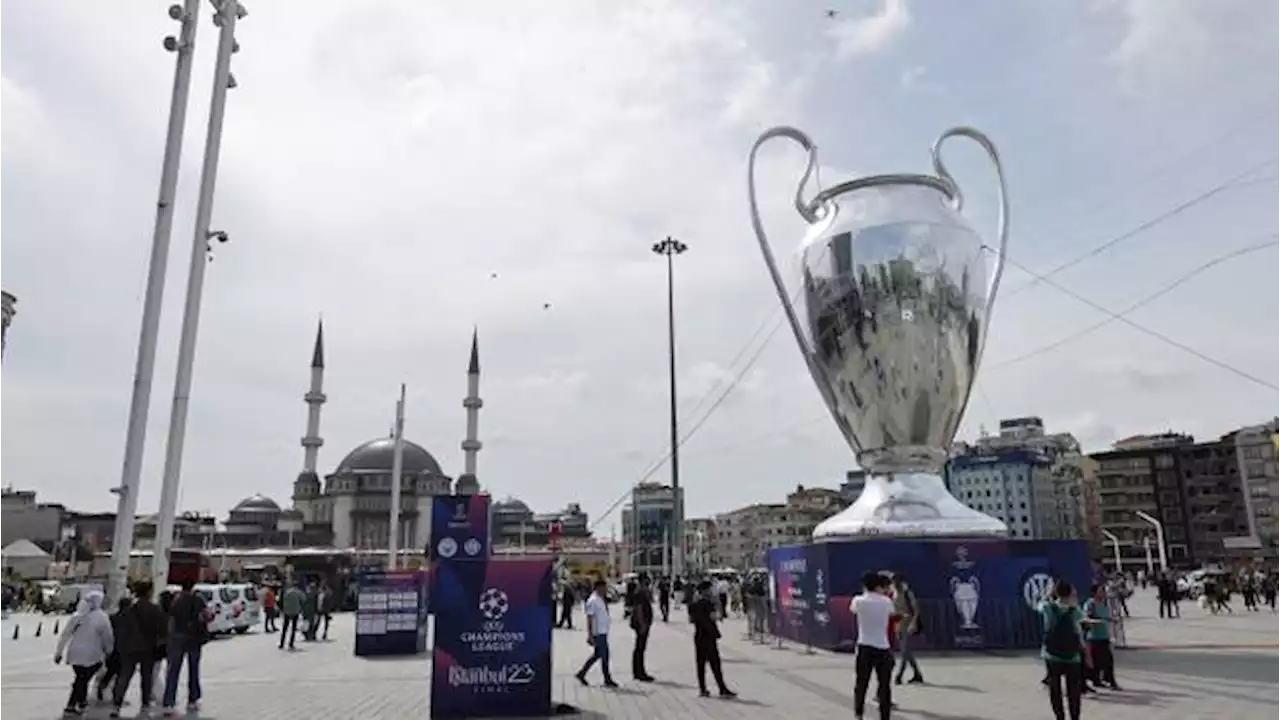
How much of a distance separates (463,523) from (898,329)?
8.74 meters

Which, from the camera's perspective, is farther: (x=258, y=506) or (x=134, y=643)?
(x=258, y=506)

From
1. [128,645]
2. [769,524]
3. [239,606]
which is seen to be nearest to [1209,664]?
[128,645]

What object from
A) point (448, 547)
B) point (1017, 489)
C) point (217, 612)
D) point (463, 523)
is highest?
point (1017, 489)

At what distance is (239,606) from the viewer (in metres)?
27.7

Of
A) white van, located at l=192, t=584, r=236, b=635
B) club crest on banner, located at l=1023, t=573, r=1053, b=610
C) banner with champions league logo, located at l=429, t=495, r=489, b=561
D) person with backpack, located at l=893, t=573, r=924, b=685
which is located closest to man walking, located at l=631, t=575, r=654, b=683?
banner with champions league logo, located at l=429, t=495, r=489, b=561

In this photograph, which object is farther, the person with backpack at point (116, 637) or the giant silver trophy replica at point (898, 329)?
the giant silver trophy replica at point (898, 329)

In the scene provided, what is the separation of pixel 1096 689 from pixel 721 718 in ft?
16.3

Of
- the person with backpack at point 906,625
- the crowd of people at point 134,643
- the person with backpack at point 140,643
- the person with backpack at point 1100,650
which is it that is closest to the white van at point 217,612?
the crowd of people at point 134,643

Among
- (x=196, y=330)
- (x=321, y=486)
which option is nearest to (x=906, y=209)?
(x=196, y=330)

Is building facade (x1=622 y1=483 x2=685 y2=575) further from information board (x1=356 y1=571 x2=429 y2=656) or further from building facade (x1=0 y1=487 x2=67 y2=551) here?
information board (x1=356 y1=571 x2=429 y2=656)

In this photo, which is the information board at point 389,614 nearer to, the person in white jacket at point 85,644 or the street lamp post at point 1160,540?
the person in white jacket at point 85,644

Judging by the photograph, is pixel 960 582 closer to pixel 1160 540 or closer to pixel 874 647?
pixel 874 647

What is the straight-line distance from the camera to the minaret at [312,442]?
318 feet

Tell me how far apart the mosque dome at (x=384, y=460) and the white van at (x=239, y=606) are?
3211 inches
